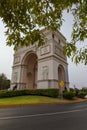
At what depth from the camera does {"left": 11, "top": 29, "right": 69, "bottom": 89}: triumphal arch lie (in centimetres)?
3016

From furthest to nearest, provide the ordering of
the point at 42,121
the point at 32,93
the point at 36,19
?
the point at 32,93
the point at 42,121
the point at 36,19

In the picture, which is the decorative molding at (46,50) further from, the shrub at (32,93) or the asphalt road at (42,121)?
the asphalt road at (42,121)

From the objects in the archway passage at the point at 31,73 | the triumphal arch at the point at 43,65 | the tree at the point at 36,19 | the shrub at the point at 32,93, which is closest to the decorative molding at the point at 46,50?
the triumphal arch at the point at 43,65

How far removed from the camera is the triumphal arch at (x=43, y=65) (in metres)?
30.2

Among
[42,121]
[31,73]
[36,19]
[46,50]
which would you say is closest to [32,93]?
[46,50]

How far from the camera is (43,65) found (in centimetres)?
3195

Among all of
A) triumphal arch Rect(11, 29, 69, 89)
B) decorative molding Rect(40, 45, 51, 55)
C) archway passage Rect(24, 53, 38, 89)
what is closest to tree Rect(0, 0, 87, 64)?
triumphal arch Rect(11, 29, 69, 89)

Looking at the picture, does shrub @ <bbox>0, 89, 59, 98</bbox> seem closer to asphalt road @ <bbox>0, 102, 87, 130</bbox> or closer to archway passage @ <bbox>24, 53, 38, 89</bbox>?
archway passage @ <bbox>24, 53, 38, 89</bbox>

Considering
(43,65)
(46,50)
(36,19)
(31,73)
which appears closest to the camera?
(36,19)

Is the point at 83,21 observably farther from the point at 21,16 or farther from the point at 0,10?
the point at 0,10

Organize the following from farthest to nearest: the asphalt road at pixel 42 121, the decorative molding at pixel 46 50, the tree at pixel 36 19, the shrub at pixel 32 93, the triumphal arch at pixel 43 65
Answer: the decorative molding at pixel 46 50 < the triumphal arch at pixel 43 65 < the shrub at pixel 32 93 < the asphalt road at pixel 42 121 < the tree at pixel 36 19

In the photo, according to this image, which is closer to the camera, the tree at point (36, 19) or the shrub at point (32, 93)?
the tree at point (36, 19)

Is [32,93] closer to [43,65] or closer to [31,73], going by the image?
[43,65]

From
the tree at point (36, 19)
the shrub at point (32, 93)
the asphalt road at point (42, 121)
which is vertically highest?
the tree at point (36, 19)
